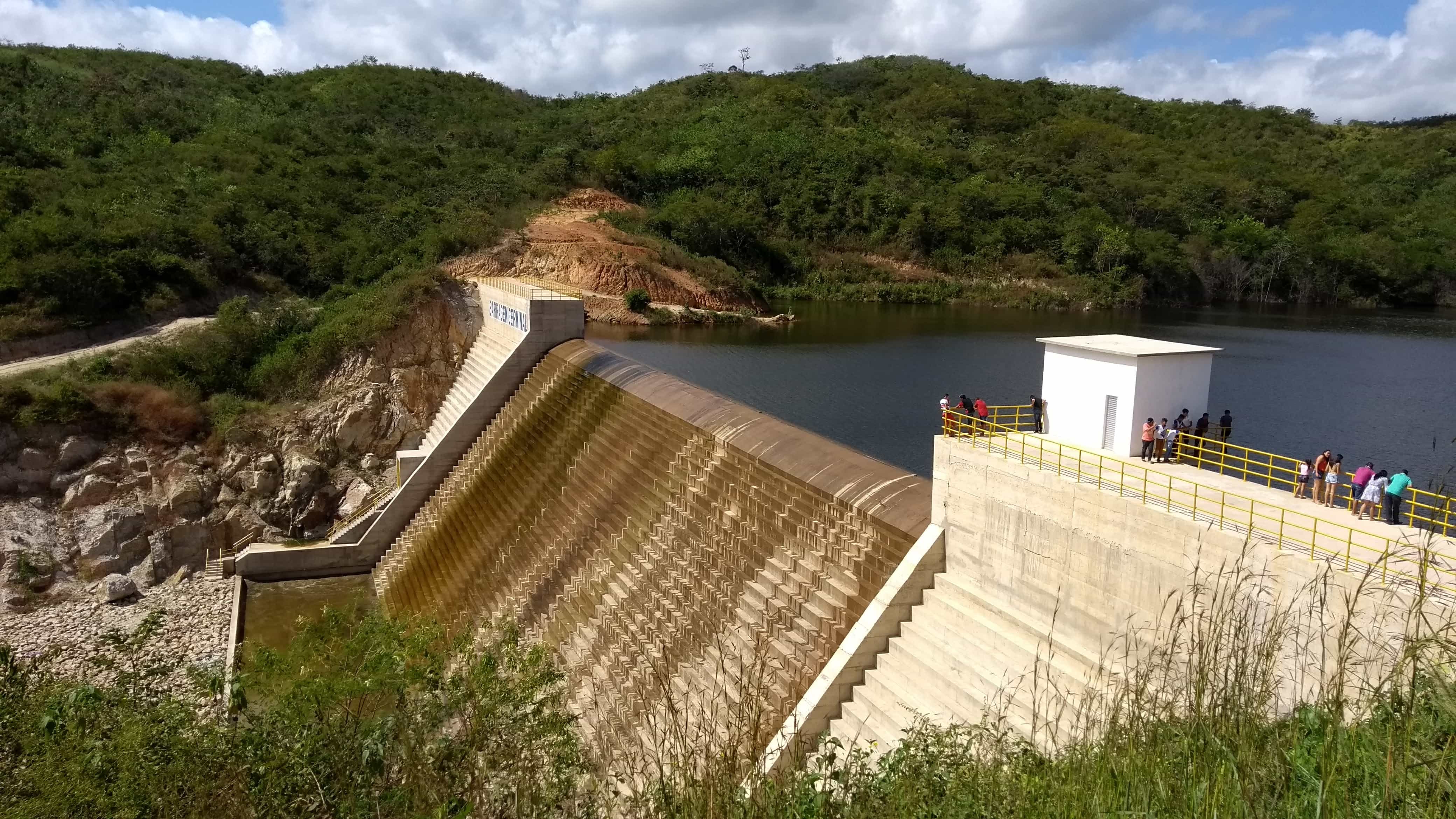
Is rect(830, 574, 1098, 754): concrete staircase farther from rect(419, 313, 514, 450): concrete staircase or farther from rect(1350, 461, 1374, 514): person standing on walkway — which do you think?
rect(419, 313, 514, 450): concrete staircase

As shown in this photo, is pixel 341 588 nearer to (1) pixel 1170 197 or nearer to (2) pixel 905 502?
(2) pixel 905 502

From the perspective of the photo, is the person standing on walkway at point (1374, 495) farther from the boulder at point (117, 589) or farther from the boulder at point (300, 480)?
the boulder at point (300, 480)

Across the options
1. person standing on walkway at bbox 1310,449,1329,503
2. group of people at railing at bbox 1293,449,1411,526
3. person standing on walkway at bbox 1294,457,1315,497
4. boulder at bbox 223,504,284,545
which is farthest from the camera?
boulder at bbox 223,504,284,545

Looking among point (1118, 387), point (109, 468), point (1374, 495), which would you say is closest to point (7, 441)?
point (109, 468)

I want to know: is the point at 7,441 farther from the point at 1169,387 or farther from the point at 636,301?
the point at 636,301

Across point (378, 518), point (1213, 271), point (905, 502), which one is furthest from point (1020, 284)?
point (905, 502)

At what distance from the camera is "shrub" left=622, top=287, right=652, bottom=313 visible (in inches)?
1860

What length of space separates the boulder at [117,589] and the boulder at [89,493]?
8.52ft

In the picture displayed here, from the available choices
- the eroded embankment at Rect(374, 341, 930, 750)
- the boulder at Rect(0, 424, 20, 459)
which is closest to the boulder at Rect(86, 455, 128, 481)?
the boulder at Rect(0, 424, 20, 459)

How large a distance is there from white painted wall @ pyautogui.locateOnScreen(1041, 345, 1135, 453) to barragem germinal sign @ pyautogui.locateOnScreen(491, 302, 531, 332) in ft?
55.2

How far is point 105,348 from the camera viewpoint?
3047 cm

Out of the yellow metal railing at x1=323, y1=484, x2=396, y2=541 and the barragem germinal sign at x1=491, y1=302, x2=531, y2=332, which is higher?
the barragem germinal sign at x1=491, y1=302, x2=531, y2=332

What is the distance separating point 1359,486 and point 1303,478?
0.45 metres

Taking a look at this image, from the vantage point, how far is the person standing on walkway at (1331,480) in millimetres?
8867
